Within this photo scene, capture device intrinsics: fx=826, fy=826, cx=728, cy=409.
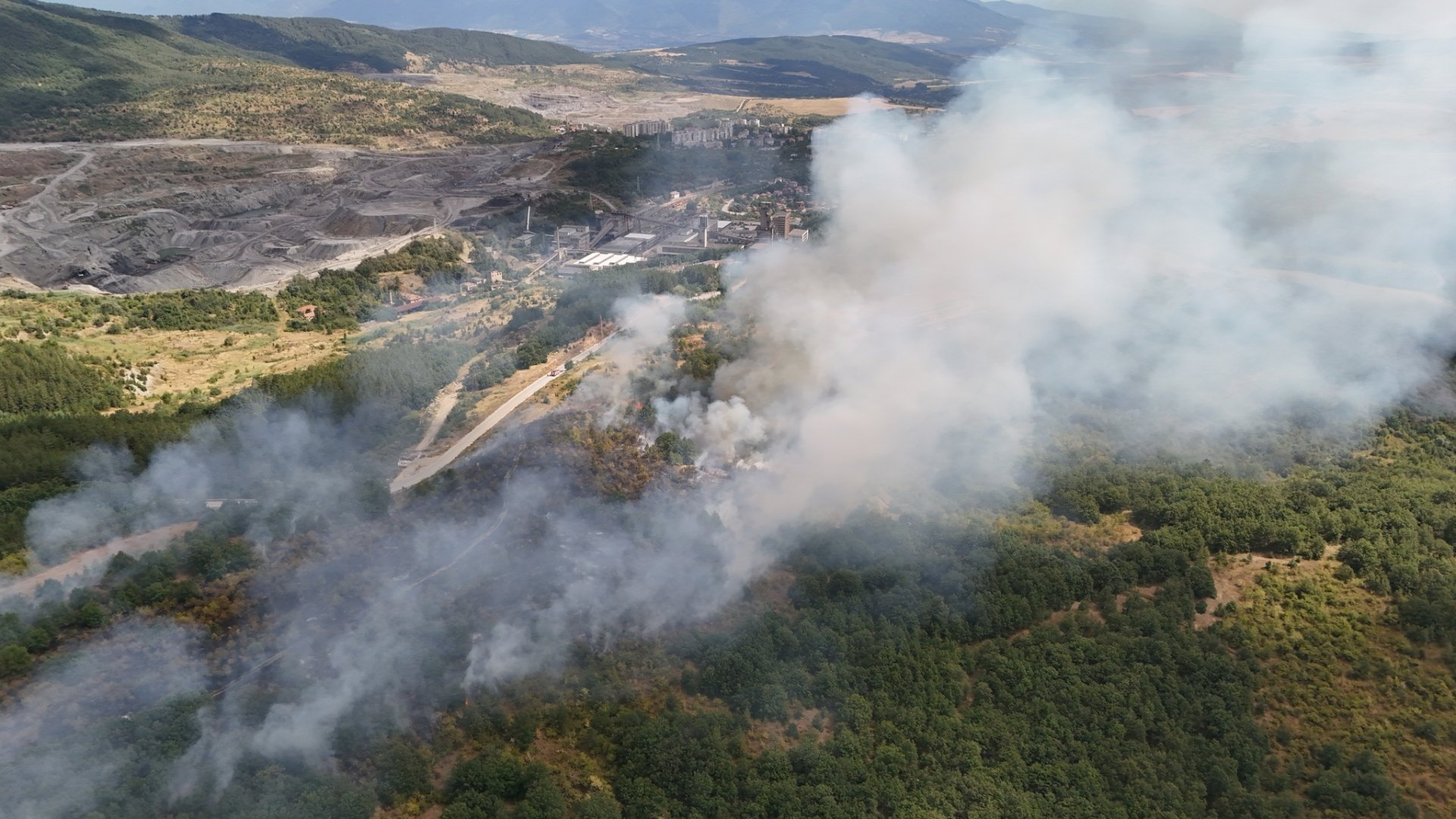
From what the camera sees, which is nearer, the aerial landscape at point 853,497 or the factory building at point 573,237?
the aerial landscape at point 853,497

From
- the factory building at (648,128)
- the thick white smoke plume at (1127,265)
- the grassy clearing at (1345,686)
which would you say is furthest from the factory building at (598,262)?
the factory building at (648,128)

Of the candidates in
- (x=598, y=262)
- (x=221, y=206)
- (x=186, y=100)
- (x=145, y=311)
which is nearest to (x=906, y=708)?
(x=598, y=262)

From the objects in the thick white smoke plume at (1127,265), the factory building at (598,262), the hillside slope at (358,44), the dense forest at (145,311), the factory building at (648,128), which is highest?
the hillside slope at (358,44)

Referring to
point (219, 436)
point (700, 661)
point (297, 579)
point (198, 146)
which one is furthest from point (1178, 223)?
point (198, 146)

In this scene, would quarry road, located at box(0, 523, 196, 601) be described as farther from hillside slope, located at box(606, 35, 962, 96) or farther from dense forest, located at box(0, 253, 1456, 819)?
hillside slope, located at box(606, 35, 962, 96)

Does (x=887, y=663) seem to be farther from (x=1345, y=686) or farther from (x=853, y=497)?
(x=1345, y=686)

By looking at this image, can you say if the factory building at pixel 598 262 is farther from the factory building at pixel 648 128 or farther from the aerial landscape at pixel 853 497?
the factory building at pixel 648 128
